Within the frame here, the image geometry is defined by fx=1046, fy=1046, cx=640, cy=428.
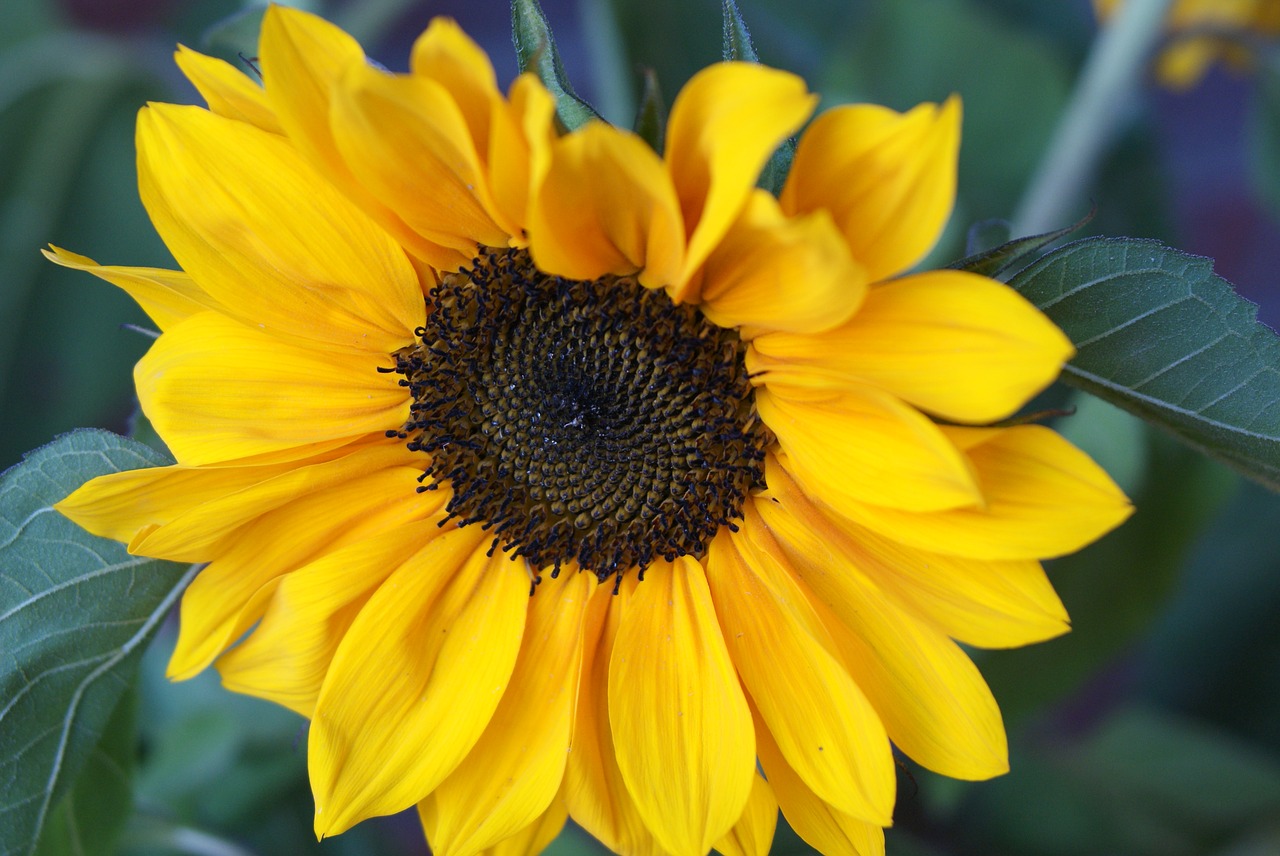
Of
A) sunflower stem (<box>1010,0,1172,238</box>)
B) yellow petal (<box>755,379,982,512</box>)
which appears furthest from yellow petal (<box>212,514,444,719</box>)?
sunflower stem (<box>1010,0,1172,238</box>)

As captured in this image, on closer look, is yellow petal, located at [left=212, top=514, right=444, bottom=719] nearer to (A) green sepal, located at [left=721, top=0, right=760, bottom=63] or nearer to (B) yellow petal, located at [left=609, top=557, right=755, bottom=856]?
(B) yellow petal, located at [left=609, top=557, right=755, bottom=856]

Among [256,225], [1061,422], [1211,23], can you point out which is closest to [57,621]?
[256,225]

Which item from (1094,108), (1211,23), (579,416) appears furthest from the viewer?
(1211,23)

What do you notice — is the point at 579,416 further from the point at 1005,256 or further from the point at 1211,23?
the point at 1211,23

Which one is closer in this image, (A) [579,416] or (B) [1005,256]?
(B) [1005,256]

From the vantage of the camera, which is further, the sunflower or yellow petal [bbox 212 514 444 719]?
yellow petal [bbox 212 514 444 719]
